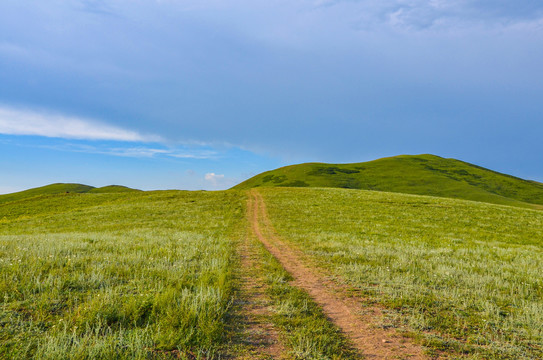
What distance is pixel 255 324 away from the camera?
5.88 m

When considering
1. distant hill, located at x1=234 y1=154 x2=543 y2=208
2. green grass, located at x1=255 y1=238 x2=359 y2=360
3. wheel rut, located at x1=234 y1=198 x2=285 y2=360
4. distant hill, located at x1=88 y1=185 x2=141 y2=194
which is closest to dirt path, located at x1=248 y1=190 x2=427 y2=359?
green grass, located at x1=255 y1=238 x2=359 y2=360

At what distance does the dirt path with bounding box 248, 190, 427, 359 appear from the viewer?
5.18m

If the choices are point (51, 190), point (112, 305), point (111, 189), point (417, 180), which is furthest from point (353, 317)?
point (51, 190)

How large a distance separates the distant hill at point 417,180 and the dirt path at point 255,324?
3492 inches

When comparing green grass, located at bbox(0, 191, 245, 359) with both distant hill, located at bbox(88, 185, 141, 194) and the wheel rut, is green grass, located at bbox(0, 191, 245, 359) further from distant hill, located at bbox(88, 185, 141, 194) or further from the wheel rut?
distant hill, located at bbox(88, 185, 141, 194)

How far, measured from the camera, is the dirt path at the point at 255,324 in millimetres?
4826

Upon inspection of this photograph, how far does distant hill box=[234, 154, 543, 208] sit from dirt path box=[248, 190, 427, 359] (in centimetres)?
8633

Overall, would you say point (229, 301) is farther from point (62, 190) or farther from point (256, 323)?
point (62, 190)

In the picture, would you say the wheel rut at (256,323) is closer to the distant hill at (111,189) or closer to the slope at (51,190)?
the distant hill at (111,189)

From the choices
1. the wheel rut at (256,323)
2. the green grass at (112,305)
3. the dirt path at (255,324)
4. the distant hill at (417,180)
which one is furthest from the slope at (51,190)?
the dirt path at (255,324)

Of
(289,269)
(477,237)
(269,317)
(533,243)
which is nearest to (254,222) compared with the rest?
(289,269)

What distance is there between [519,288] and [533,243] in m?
17.0

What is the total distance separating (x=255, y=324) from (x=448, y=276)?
26.5 ft

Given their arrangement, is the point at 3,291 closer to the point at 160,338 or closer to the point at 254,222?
the point at 160,338
